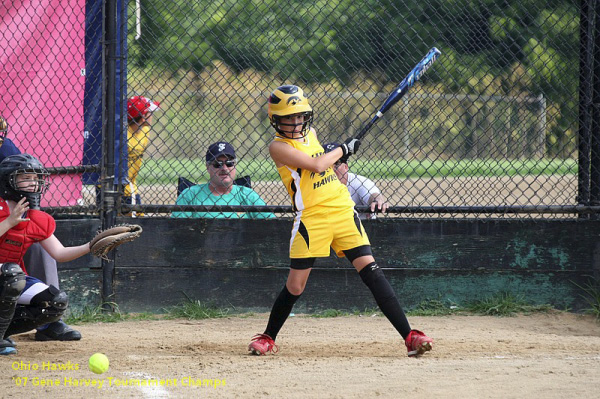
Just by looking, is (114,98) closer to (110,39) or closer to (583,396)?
(110,39)

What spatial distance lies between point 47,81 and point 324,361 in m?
3.36

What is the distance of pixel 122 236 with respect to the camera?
4742 mm

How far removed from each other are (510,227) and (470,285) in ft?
1.73

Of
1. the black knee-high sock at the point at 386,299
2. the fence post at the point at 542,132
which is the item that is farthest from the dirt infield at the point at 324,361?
the fence post at the point at 542,132

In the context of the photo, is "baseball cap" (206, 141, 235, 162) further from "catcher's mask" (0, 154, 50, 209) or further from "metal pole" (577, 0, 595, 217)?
"metal pole" (577, 0, 595, 217)

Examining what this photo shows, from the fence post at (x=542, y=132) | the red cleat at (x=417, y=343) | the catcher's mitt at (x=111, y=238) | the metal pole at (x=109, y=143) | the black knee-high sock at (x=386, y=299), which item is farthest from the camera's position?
the fence post at (x=542, y=132)

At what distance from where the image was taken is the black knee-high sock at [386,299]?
454 cm

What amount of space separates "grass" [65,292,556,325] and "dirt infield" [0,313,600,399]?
4.4 inches

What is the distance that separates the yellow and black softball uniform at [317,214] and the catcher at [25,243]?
971 millimetres

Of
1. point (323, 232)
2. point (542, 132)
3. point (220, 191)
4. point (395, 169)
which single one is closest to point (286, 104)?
point (323, 232)

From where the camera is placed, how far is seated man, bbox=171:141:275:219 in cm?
616

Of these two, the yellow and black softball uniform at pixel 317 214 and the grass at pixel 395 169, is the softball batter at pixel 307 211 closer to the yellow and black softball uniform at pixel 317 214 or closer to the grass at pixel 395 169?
the yellow and black softball uniform at pixel 317 214

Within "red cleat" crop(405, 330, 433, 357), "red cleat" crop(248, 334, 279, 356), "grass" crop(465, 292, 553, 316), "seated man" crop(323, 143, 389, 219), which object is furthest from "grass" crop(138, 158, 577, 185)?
"red cleat" crop(405, 330, 433, 357)

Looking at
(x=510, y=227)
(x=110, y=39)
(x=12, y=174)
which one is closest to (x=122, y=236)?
(x=12, y=174)
